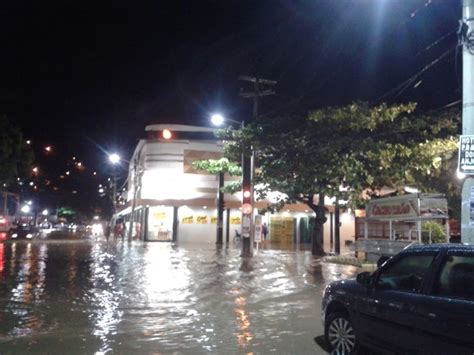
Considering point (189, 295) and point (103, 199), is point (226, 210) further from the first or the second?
point (103, 199)

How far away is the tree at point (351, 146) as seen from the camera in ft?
70.9

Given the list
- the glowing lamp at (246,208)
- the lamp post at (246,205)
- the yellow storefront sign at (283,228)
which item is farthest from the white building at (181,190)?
the glowing lamp at (246,208)

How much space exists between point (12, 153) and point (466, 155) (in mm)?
43442

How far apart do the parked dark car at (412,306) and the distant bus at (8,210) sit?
58324mm

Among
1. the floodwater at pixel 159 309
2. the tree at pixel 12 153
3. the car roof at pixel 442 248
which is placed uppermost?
the tree at pixel 12 153

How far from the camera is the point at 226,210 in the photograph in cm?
4259

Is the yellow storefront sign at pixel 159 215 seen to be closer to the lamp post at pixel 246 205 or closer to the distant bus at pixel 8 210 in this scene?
the lamp post at pixel 246 205

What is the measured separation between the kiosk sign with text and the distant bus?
58.4 metres

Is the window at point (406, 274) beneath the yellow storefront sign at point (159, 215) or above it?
beneath

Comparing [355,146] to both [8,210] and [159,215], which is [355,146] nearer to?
[159,215]

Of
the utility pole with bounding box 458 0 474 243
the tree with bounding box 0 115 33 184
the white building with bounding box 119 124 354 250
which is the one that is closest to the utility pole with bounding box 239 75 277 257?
the white building with bounding box 119 124 354 250

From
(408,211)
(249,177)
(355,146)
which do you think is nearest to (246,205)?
(249,177)

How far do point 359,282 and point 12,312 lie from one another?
6.93m

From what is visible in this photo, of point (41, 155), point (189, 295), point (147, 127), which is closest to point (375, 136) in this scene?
point (189, 295)
